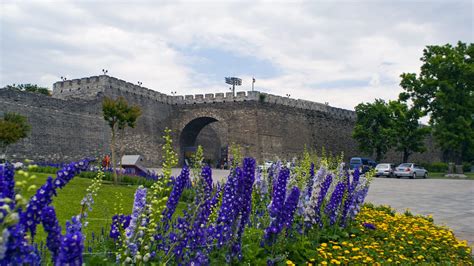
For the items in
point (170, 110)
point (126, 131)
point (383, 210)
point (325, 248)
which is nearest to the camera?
point (325, 248)

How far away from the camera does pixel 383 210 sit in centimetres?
1065

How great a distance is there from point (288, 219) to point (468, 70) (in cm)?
3488

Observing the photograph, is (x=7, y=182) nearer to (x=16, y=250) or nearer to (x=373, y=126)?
(x=16, y=250)

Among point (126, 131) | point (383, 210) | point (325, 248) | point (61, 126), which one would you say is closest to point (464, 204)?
point (383, 210)

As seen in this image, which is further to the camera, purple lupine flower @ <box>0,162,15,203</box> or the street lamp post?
the street lamp post

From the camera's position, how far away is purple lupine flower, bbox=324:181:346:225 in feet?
21.0

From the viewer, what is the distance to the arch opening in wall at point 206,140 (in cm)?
A: 3941

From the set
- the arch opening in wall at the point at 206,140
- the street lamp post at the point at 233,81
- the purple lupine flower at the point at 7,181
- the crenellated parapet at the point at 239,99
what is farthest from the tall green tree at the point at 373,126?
the purple lupine flower at the point at 7,181

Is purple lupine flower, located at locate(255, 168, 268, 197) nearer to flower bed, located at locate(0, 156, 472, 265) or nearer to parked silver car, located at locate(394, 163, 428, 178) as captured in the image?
flower bed, located at locate(0, 156, 472, 265)

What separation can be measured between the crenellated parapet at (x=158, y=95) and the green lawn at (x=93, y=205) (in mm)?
18716

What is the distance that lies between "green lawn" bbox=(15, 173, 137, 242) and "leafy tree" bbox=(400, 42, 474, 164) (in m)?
30.1

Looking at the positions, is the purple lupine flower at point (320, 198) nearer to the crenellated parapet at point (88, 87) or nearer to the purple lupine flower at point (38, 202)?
the purple lupine flower at point (38, 202)

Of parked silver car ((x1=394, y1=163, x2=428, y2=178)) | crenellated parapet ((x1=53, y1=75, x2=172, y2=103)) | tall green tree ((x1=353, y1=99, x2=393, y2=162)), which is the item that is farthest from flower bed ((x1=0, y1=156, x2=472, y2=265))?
tall green tree ((x1=353, y1=99, x2=393, y2=162))

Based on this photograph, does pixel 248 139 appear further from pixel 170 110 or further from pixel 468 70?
pixel 468 70
